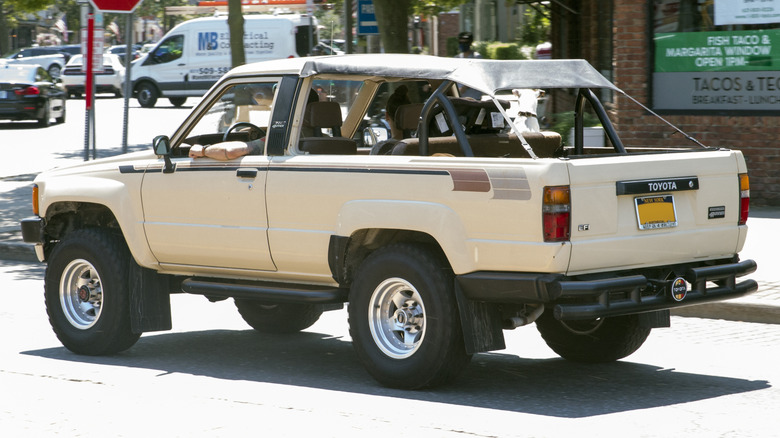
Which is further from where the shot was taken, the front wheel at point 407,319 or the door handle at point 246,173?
the door handle at point 246,173

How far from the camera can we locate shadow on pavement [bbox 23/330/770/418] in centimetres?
639

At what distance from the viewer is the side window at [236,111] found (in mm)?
7484

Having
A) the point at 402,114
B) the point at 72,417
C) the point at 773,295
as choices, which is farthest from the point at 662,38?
the point at 72,417

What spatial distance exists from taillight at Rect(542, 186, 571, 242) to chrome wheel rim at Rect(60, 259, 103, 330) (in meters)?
3.33

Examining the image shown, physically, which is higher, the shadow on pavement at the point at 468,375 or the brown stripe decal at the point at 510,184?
the brown stripe decal at the point at 510,184

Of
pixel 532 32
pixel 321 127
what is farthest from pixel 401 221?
pixel 532 32

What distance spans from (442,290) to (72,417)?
199 cm

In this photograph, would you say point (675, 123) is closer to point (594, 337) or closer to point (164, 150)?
point (594, 337)

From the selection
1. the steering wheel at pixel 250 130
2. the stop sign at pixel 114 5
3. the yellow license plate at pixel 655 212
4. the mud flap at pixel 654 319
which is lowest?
the mud flap at pixel 654 319

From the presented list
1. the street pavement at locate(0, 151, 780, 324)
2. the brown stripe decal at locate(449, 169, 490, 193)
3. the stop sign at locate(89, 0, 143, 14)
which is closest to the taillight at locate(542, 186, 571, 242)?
the brown stripe decal at locate(449, 169, 490, 193)

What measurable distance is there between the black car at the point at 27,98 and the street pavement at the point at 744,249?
7.67 metres

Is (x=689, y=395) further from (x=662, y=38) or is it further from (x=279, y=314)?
(x=662, y=38)

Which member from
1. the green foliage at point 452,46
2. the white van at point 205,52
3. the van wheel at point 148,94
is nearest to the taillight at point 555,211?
the white van at point 205,52

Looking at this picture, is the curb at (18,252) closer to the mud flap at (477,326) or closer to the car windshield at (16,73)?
the mud flap at (477,326)
